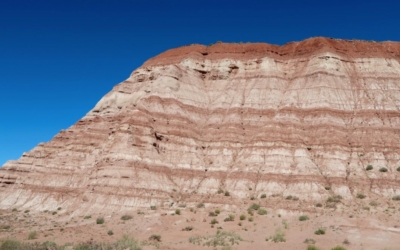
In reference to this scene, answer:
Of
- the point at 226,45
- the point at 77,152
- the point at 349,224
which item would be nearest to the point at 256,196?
the point at 349,224

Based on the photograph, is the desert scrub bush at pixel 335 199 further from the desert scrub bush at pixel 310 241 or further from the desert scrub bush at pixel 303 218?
the desert scrub bush at pixel 310 241

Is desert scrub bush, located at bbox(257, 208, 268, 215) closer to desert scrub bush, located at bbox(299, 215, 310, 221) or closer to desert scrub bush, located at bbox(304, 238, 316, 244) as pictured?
desert scrub bush, located at bbox(299, 215, 310, 221)

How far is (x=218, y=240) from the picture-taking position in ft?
83.9

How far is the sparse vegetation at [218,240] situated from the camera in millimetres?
24597

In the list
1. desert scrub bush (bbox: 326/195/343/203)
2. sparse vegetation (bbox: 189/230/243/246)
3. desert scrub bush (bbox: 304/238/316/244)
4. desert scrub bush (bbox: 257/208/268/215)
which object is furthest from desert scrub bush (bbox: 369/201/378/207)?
sparse vegetation (bbox: 189/230/243/246)

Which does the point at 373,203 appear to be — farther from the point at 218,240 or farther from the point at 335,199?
the point at 218,240

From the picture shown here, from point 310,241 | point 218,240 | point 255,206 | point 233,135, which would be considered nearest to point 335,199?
point 255,206

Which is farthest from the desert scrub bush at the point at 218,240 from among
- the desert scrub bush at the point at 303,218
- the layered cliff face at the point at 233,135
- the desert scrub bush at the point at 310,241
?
the layered cliff face at the point at 233,135

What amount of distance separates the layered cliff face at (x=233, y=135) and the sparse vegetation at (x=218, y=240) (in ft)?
36.3

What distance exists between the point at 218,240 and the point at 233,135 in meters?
22.9

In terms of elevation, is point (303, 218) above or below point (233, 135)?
below

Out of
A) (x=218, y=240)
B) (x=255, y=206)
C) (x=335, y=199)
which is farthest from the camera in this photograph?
(x=255, y=206)

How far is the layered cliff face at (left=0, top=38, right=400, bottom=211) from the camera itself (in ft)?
131

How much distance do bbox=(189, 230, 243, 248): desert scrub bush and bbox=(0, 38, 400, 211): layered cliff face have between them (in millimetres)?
10993
